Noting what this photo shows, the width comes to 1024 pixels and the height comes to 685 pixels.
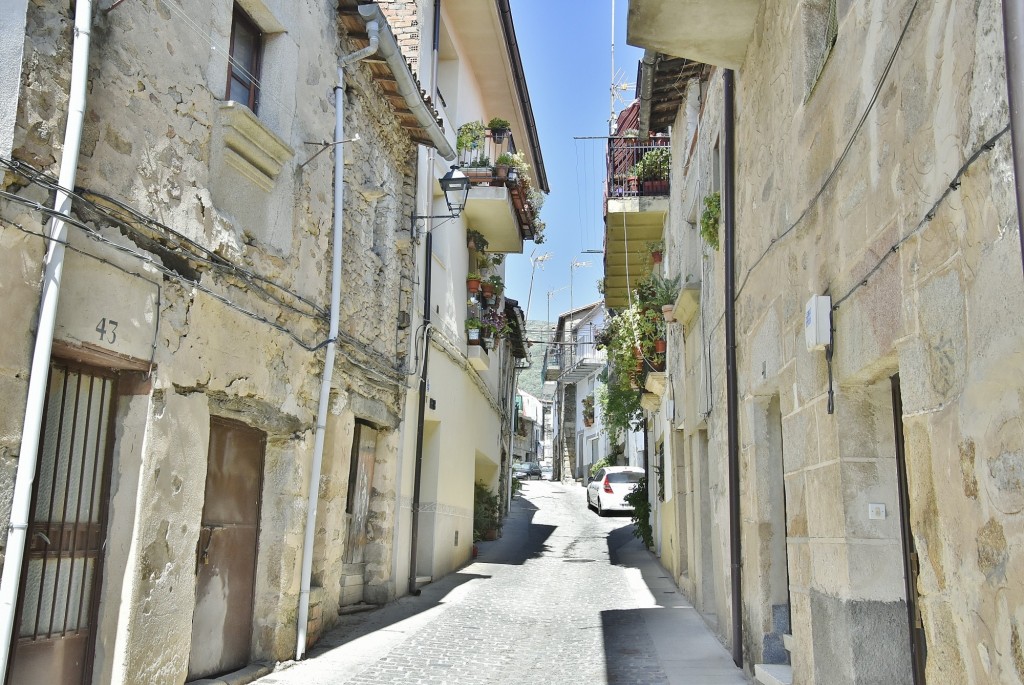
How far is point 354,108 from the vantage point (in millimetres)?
8281

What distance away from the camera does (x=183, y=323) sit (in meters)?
5.21

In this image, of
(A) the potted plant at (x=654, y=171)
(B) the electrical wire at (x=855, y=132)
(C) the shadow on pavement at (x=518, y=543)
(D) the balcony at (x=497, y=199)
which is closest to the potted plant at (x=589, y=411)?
(C) the shadow on pavement at (x=518, y=543)

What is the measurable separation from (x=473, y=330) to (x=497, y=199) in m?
2.22

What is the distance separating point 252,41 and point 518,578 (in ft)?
24.8

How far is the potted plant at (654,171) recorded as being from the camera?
13.2 meters

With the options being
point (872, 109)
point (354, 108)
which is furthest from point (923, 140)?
point (354, 108)

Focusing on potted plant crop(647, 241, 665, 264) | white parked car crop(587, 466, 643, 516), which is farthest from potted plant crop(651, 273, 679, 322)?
white parked car crop(587, 466, 643, 516)

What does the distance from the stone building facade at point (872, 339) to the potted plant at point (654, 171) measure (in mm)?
5820

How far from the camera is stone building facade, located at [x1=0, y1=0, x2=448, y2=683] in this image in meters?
4.14

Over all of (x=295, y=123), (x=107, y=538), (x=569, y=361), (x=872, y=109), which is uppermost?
(x=569, y=361)

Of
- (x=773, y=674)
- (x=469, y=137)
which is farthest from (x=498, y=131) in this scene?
(x=773, y=674)

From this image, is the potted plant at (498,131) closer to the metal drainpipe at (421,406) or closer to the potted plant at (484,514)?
the metal drainpipe at (421,406)

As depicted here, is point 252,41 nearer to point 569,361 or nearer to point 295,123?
point 295,123

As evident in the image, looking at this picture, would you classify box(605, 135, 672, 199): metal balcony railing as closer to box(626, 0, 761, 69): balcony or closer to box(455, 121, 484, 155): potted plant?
box(455, 121, 484, 155): potted plant
